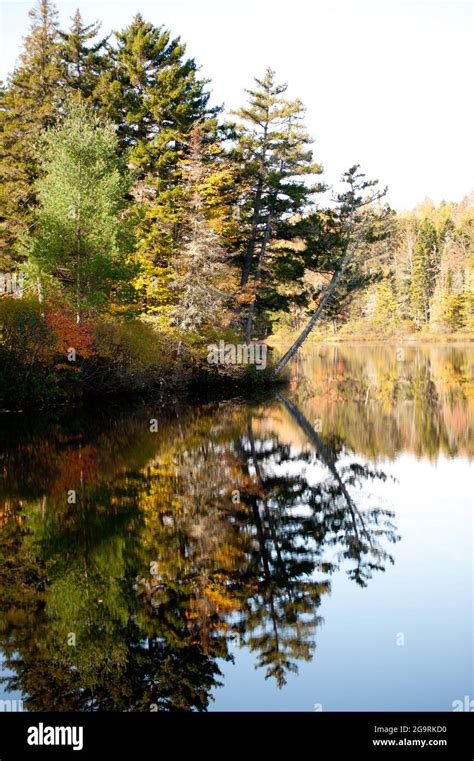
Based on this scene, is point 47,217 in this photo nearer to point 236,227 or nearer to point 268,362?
point 236,227

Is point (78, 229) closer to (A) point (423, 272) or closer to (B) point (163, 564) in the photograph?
(B) point (163, 564)

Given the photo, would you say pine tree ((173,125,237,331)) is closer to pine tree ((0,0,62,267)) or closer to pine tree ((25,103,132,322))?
pine tree ((25,103,132,322))

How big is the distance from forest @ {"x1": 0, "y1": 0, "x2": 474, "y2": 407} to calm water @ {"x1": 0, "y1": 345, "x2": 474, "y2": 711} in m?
9.72

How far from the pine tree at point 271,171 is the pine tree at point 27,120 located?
10.1 metres

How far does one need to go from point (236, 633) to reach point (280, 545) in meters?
2.90

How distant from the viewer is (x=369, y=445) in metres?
18.6

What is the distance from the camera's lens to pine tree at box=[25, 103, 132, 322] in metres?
27.7

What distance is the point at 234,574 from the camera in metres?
8.71

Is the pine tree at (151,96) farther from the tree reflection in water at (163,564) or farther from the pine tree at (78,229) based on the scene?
the tree reflection in water at (163,564)

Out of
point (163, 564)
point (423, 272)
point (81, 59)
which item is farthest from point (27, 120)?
point (423, 272)

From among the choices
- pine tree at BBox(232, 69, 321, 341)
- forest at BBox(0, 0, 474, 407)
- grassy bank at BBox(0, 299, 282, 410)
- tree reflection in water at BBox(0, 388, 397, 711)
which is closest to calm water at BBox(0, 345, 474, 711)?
tree reflection in water at BBox(0, 388, 397, 711)

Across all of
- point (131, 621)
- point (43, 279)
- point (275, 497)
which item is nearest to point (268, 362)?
point (43, 279)

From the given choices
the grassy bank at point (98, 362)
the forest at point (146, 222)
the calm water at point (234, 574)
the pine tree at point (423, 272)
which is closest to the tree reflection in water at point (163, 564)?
the calm water at point (234, 574)

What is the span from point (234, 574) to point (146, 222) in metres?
27.7
